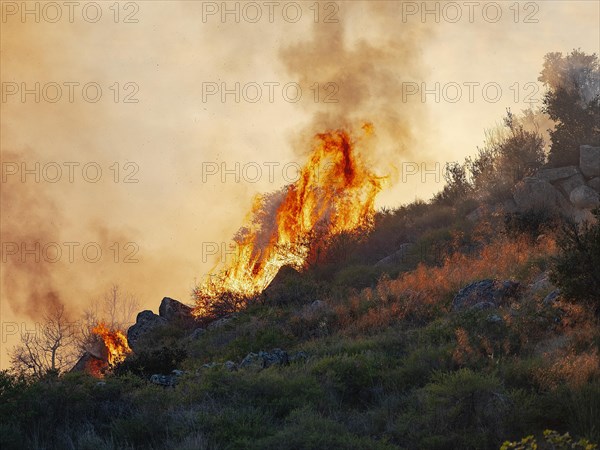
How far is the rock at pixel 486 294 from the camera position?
65.0ft

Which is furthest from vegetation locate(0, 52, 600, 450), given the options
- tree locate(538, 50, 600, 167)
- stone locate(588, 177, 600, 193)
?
tree locate(538, 50, 600, 167)

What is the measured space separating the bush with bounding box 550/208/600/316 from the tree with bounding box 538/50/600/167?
2091 centimetres

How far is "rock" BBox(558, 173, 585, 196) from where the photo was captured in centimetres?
3328

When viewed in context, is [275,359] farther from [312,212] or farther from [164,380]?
[312,212]

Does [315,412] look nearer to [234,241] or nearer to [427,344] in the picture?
[427,344]

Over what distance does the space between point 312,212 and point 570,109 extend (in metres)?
15.0

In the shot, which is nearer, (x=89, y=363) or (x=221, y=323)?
(x=221, y=323)

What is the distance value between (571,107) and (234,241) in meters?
19.0

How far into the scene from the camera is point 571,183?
33.4m

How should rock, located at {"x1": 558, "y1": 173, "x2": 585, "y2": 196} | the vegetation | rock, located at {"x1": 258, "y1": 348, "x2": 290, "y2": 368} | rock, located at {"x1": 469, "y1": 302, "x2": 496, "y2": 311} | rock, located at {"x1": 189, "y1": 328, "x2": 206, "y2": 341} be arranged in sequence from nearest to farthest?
1. the vegetation
2. rock, located at {"x1": 258, "y1": 348, "x2": 290, "y2": 368}
3. rock, located at {"x1": 469, "y1": 302, "x2": 496, "y2": 311}
4. rock, located at {"x1": 189, "y1": 328, "x2": 206, "y2": 341}
5. rock, located at {"x1": 558, "y1": 173, "x2": 585, "y2": 196}

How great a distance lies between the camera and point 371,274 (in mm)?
30203

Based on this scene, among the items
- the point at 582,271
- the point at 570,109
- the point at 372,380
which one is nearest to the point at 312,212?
the point at 570,109

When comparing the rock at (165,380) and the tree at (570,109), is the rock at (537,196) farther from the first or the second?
the rock at (165,380)

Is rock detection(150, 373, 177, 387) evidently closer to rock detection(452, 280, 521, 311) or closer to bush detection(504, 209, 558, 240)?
rock detection(452, 280, 521, 311)
